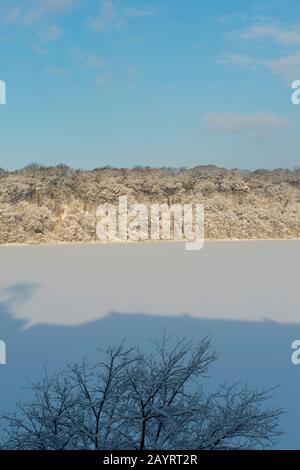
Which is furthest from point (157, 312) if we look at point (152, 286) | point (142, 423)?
point (142, 423)

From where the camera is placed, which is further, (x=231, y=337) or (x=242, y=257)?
(x=242, y=257)

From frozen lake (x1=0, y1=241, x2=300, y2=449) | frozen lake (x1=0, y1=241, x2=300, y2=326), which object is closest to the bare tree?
frozen lake (x1=0, y1=241, x2=300, y2=449)

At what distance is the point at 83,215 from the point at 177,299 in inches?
851

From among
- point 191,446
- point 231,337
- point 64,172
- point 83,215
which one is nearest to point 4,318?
point 231,337

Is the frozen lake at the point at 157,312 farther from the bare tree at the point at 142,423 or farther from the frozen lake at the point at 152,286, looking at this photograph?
the bare tree at the point at 142,423

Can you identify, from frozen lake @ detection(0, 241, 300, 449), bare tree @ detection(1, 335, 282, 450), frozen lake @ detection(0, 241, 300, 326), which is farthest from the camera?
frozen lake @ detection(0, 241, 300, 326)

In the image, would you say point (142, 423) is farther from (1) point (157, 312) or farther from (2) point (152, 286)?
(2) point (152, 286)

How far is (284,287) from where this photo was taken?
14.1 m

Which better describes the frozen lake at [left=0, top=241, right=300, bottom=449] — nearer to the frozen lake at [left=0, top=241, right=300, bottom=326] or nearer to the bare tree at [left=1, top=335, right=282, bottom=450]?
the frozen lake at [left=0, top=241, right=300, bottom=326]

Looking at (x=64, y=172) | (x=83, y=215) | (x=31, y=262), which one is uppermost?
(x=64, y=172)

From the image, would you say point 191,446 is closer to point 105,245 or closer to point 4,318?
point 4,318

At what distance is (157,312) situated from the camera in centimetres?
1102

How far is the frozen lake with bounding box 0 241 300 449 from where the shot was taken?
23.8 ft

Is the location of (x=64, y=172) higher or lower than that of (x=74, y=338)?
higher
